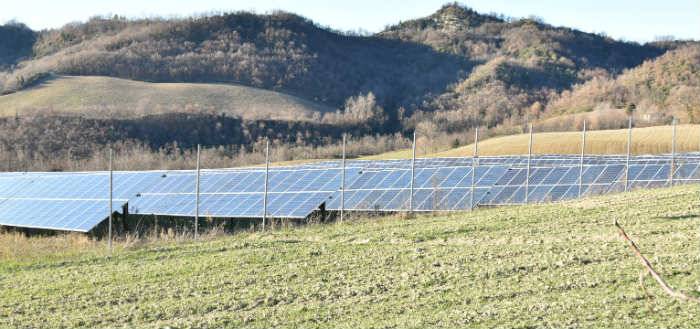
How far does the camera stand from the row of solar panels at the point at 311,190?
22.9 meters

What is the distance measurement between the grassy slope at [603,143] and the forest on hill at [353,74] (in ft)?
29.3

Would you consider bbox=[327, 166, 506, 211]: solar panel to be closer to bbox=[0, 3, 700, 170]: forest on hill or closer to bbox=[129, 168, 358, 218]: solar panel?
bbox=[129, 168, 358, 218]: solar panel

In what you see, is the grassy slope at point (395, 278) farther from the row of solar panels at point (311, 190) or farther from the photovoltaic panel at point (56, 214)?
the row of solar panels at point (311, 190)

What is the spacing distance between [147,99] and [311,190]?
2608 inches

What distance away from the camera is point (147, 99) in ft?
287

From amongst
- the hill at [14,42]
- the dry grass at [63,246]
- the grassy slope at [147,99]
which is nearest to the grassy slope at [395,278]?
the dry grass at [63,246]

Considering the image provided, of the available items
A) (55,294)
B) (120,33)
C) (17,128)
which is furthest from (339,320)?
(120,33)

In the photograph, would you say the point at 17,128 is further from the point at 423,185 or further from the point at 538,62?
the point at 538,62

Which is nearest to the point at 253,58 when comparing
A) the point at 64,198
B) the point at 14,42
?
the point at 14,42

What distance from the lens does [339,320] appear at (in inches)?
356

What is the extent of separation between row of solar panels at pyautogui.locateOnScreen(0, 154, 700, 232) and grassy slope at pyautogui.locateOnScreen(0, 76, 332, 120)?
47757 mm

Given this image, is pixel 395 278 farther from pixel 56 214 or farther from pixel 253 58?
pixel 253 58

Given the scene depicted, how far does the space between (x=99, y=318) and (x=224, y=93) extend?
87.5 metres

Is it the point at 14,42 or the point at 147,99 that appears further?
the point at 14,42
